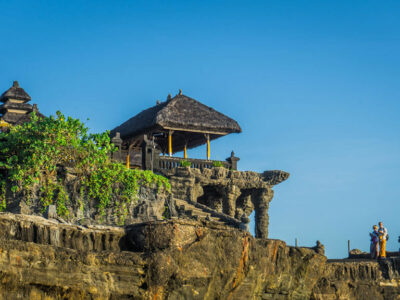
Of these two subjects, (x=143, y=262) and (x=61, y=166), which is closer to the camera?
(x=143, y=262)

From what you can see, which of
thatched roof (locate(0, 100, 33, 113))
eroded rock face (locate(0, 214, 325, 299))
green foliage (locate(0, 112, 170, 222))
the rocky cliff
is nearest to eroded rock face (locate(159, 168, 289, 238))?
green foliage (locate(0, 112, 170, 222))

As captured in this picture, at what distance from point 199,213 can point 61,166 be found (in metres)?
4.66

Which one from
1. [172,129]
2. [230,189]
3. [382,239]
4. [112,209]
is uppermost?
[172,129]

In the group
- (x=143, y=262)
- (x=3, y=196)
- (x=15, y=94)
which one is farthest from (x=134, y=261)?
(x=15, y=94)

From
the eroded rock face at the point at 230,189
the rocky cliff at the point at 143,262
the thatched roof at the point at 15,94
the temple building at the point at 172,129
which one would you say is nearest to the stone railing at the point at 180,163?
the temple building at the point at 172,129

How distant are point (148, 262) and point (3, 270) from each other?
2015mm

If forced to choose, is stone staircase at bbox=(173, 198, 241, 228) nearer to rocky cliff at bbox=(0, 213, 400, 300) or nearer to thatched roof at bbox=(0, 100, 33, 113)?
rocky cliff at bbox=(0, 213, 400, 300)

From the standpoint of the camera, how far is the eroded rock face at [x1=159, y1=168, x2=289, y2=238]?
2461 cm

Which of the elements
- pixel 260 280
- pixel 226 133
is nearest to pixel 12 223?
pixel 260 280

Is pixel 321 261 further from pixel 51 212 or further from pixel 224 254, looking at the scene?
pixel 51 212

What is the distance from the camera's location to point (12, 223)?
948 cm

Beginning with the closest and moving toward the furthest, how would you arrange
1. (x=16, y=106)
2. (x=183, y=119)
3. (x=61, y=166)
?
(x=61, y=166), (x=183, y=119), (x=16, y=106)

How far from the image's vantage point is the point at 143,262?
9672mm

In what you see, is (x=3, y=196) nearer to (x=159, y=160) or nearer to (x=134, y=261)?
(x=159, y=160)
